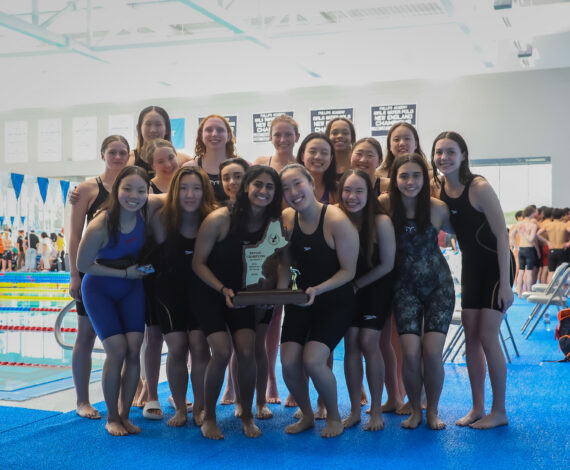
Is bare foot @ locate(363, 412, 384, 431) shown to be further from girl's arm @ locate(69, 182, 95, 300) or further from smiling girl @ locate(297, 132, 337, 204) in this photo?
girl's arm @ locate(69, 182, 95, 300)

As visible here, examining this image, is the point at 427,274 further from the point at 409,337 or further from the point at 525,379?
the point at 525,379

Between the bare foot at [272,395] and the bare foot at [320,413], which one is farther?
the bare foot at [272,395]

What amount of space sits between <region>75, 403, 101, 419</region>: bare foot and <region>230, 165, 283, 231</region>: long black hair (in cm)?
156

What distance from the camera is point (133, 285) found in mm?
3795

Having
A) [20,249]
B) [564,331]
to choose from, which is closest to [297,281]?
[564,331]

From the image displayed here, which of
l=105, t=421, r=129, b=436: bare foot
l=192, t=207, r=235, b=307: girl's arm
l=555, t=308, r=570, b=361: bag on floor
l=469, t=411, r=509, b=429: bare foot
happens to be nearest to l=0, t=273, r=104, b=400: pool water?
l=105, t=421, r=129, b=436: bare foot

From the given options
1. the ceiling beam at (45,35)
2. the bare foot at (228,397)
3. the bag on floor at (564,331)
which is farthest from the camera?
the ceiling beam at (45,35)

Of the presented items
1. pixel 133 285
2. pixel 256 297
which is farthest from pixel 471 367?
pixel 133 285

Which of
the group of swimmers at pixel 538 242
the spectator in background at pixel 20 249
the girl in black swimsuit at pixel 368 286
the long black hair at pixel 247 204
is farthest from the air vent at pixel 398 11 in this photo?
the spectator in background at pixel 20 249

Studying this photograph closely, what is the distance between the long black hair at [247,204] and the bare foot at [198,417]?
1199mm

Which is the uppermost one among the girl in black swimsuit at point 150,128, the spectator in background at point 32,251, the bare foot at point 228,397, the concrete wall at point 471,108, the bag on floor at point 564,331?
the concrete wall at point 471,108

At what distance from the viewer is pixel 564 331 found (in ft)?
20.5

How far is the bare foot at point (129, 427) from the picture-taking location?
12.2ft

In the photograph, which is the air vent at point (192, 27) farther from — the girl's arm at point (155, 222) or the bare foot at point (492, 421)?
the bare foot at point (492, 421)
